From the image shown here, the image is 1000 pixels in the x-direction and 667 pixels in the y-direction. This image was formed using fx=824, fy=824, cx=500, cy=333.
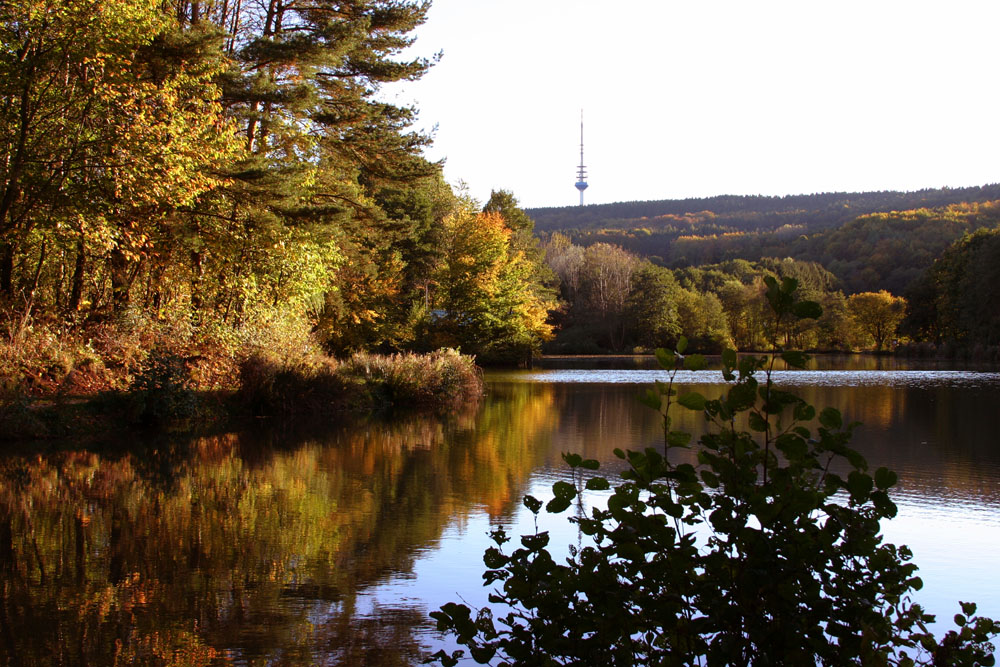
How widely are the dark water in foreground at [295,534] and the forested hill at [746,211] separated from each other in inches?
4208

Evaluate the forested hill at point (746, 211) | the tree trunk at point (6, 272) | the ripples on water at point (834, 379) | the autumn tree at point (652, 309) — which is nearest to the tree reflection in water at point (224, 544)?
the tree trunk at point (6, 272)

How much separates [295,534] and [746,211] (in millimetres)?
129130

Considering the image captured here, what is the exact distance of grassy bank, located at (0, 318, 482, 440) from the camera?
13216mm

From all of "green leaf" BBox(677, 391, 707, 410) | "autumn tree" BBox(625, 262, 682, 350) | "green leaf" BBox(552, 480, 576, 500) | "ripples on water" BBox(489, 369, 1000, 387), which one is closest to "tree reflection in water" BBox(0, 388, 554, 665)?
"green leaf" BBox(552, 480, 576, 500)

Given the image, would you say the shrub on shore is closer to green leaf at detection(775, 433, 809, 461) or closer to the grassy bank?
the grassy bank

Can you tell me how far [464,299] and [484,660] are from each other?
4067cm

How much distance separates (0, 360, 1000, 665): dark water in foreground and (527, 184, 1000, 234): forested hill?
10689 cm

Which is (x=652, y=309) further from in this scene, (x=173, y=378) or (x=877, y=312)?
(x=173, y=378)

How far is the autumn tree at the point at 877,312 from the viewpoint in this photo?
262 ft

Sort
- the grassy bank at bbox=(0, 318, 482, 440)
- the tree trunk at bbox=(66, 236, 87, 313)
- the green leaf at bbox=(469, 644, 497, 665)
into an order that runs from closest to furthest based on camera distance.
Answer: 1. the green leaf at bbox=(469, 644, 497, 665)
2. the grassy bank at bbox=(0, 318, 482, 440)
3. the tree trunk at bbox=(66, 236, 87, 313)

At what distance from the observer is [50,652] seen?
4.07m

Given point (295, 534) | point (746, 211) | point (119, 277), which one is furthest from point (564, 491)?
point (746, 211)

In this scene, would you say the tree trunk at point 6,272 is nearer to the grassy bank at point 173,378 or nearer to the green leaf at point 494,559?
the grassy bank at point 173,378

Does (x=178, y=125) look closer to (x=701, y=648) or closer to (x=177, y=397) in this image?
(x=177, y=397)
